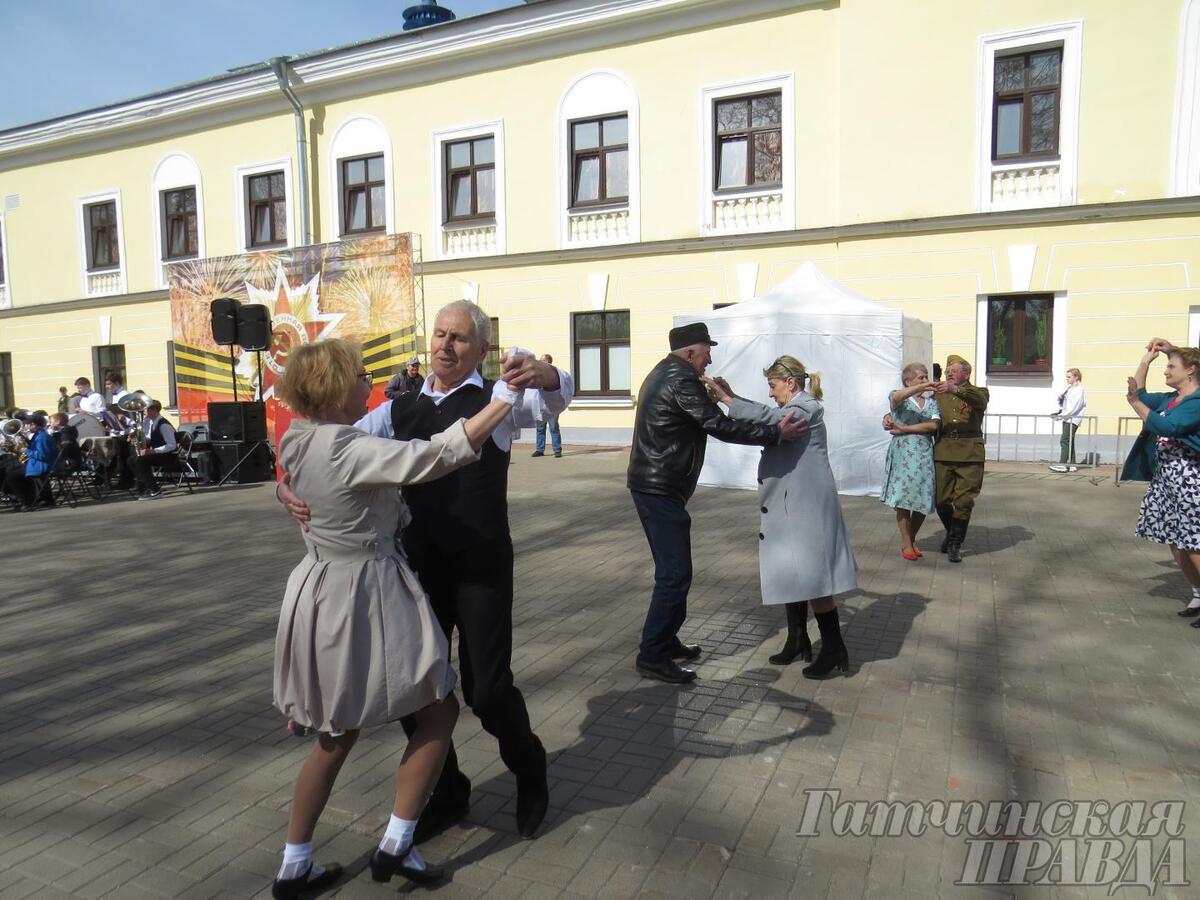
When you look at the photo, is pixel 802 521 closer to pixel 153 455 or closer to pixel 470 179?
pixel 153 455

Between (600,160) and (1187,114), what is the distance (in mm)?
10128

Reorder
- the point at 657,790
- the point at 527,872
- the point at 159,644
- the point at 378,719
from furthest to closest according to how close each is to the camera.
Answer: the point at 159,644
the point at 657,790
the point at 527,872
the point at 378,719

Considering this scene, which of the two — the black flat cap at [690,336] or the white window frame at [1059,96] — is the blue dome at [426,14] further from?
the black flat cap at [690,336]

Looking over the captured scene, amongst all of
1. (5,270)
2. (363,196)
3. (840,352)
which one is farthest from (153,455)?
(5,270)

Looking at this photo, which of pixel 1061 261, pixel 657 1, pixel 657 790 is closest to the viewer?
pixel 657 790

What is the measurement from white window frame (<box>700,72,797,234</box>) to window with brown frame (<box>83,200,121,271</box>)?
54.5 feet

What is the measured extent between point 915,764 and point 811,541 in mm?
1242

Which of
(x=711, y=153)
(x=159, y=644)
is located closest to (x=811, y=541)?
(x=159, y=644)

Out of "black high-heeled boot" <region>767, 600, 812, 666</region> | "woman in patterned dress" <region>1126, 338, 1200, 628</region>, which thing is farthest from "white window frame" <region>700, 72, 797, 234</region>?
"black high-heeled boot" <region>767, 600, 812, 666</region>

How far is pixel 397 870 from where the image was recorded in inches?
103

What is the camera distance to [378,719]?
2.45 m

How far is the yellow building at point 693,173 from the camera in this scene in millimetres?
13500

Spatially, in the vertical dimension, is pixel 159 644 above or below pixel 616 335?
below

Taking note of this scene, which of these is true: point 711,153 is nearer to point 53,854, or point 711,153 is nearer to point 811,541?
point 811,541
